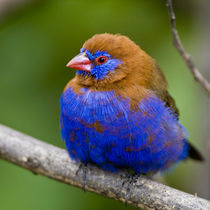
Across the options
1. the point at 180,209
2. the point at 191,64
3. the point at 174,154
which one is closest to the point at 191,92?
the point at 174,154

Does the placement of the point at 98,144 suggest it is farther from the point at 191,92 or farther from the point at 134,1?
the point at 134,1

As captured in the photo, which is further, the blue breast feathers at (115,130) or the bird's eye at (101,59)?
the bird's eye at (101,59)

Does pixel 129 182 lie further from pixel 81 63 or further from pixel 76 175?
pixel 81 63

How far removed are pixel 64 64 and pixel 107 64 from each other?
1.23 meters

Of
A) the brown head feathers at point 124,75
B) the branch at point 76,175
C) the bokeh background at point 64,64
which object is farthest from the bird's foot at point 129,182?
the bokeh background at point 64,64

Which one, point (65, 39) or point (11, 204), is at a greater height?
point (65, 39)

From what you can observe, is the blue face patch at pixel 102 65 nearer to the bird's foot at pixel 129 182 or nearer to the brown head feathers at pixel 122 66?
the brown head feathers at pixel 122 66

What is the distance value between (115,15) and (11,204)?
2.06m

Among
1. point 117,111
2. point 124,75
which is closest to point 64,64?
point 124,75

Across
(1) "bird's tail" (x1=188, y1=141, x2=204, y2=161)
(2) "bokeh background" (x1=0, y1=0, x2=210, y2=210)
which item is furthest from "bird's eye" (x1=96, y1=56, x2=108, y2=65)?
(1) "bird's tail" (x1=188, y1=141, x2=204, y2=161)

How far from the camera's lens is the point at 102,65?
4.05 metres

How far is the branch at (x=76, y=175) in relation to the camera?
12.5 feet

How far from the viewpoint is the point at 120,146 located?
3928 millimetres

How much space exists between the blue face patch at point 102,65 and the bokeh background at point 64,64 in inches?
37.5
